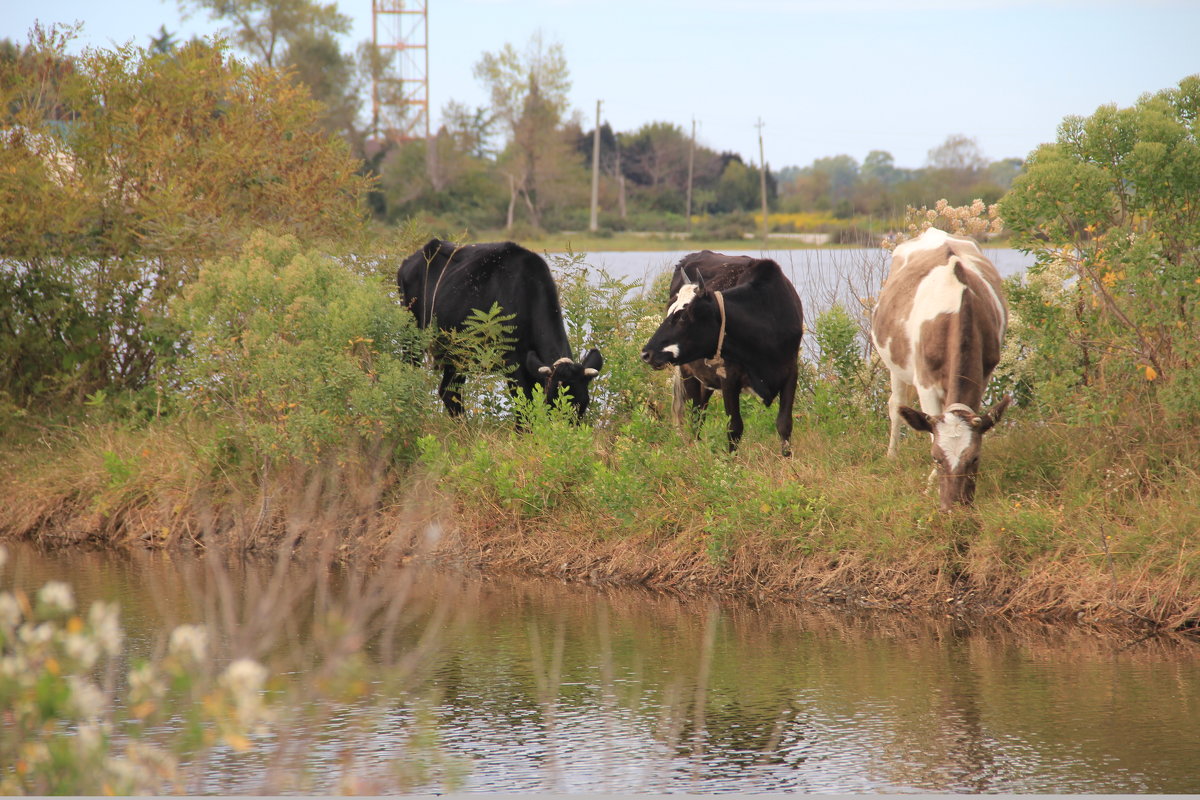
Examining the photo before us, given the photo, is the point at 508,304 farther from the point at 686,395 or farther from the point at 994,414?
the point at 994,414

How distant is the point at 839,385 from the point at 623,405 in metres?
1.98

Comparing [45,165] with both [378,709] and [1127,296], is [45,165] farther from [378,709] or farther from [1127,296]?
[1127,296]

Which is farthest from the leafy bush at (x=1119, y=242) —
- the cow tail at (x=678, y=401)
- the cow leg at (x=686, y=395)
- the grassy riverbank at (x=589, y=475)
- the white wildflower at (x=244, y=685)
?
the white wildflower at (x=244, y=685)

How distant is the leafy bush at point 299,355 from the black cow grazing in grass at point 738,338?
91.3 inches

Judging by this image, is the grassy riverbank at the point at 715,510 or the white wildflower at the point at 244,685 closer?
the white wildflower at the point at 244,685

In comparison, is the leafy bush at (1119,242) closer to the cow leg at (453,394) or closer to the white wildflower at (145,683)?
the cow leg at (453,394)

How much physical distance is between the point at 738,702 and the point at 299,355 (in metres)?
5.65

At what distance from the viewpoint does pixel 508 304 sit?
12.6 meters

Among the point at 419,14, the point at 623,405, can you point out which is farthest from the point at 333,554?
the point at 419,14

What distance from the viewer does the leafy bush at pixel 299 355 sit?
11312 mm

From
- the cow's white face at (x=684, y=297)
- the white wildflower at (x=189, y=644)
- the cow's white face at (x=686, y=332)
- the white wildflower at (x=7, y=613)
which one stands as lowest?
the white wildflower at (x=189, y=644)

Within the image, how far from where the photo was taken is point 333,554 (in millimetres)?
11195

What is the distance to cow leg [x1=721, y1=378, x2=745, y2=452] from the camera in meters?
11.2

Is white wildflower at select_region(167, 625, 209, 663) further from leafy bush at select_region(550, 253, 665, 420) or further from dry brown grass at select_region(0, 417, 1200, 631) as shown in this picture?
leafy bush at select_region(550, 253, 665, 420)
